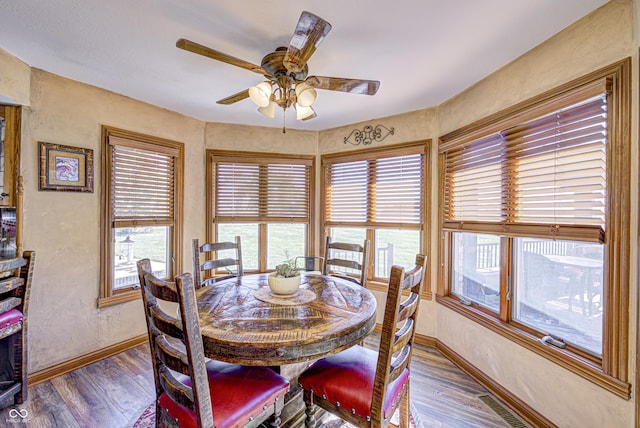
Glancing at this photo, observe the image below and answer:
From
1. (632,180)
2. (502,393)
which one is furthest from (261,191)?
(632,180)

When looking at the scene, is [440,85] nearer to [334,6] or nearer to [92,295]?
[334,6]

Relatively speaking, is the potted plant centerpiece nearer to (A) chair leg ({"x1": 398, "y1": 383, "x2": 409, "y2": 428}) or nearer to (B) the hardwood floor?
(A) chair leg ({"x1": 398, "y1": 383, "x2": 409, "y2": 428})

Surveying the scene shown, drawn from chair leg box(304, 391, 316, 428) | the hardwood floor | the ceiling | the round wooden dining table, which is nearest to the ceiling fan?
the ceiling

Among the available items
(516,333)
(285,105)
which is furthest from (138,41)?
(516,333)

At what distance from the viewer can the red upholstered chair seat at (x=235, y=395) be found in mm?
1204

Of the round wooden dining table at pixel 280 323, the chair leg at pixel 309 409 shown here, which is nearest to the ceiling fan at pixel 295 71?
the round wooden dining table at pixel 280 323

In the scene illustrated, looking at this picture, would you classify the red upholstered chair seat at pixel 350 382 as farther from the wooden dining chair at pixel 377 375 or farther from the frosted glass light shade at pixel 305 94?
the frosted glass light shade at pixel 305 94

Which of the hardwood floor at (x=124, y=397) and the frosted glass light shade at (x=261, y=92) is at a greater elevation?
the frosted glass light shade at (x=261, y=92)

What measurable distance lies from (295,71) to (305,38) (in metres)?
0.32

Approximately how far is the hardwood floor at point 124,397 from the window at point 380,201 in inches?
46.8

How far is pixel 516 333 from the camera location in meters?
2.00

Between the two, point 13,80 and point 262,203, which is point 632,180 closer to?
point 262,203

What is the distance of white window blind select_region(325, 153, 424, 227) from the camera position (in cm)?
315

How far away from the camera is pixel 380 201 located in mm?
3365
